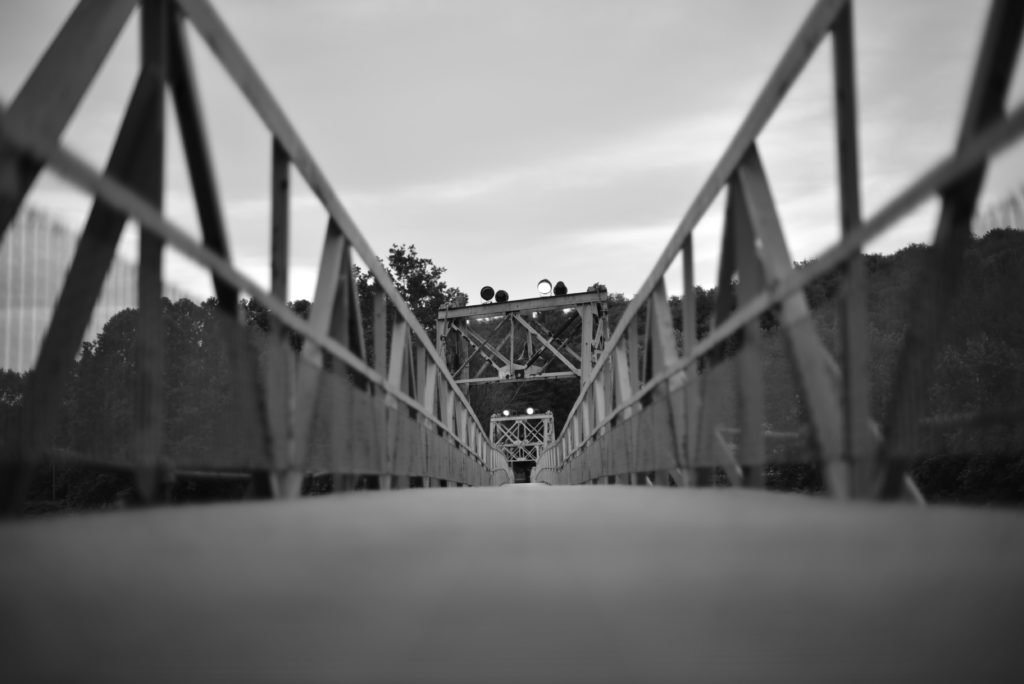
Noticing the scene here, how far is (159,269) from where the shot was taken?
331 centimetres

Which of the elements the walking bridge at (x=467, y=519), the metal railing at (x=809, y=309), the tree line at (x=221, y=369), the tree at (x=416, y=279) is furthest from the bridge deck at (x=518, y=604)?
the tree at (x=416, y=279)

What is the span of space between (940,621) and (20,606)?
4.48 feet

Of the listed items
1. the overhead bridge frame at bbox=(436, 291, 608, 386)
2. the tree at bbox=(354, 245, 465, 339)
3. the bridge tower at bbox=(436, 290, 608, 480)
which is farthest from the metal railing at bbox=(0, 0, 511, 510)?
the tree at bbox=(354, 245, 465, 339)

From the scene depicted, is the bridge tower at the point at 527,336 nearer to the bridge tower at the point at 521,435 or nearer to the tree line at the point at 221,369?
the tree line at the point at 221,369

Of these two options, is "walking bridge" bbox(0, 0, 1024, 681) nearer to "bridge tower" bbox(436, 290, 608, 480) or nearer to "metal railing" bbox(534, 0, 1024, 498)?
"metal railing" bbox(534, 0, 1024, 498)

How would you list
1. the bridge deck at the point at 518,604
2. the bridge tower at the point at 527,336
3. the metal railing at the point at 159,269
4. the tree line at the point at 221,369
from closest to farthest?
the bridge deck at the point at 518,604 < the metal railing at the point at 159,269 < the tree line at the point at 221,369 < the bridge tower at the point at 527,336

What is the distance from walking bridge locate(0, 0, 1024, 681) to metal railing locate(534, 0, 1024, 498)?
1 centimetres

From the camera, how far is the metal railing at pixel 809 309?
2.75 m

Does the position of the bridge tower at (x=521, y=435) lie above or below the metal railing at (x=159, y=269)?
above

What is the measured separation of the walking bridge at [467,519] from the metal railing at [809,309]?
12mm

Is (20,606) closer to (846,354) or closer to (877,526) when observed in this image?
(877,526)

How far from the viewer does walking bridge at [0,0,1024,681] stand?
1401mm

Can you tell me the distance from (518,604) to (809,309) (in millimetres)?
2595

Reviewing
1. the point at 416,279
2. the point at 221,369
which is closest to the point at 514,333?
the point at 221,369
